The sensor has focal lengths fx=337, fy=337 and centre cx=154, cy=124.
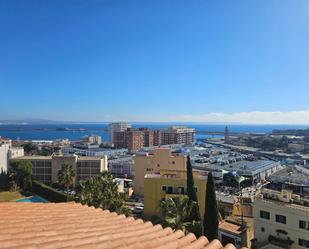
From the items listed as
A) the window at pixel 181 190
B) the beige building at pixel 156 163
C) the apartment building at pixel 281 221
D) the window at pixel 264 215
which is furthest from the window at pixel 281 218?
the beige building at pixel 156 163

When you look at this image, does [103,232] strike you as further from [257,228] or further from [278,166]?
[278,166]

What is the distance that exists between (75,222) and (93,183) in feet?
83.2

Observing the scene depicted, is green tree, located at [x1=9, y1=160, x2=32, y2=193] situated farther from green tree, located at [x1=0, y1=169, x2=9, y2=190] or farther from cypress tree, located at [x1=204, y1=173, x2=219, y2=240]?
cypress tree, located at [x1=204, y1=173, x2=219, y2=240]

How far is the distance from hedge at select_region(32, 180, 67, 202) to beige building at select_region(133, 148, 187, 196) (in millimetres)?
14249

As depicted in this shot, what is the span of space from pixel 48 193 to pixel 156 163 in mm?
18087

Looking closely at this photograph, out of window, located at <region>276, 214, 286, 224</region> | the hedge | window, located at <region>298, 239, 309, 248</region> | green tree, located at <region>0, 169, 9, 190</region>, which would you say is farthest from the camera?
green tree, located at <region>0, 169, 9, 190</region>

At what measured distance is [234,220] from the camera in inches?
1251

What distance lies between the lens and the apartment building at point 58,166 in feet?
206

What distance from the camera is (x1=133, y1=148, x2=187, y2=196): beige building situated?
56562 millimetres

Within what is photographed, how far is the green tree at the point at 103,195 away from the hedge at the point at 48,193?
55.6ft

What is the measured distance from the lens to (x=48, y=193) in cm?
5219

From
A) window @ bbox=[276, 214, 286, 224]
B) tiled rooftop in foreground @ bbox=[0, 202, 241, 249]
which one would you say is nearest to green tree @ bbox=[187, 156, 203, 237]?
window @ bbox=[276, 214, 286, 224]

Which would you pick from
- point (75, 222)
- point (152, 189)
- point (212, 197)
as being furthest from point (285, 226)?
point (75, 222)

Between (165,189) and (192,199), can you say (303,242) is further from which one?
(165,189)
